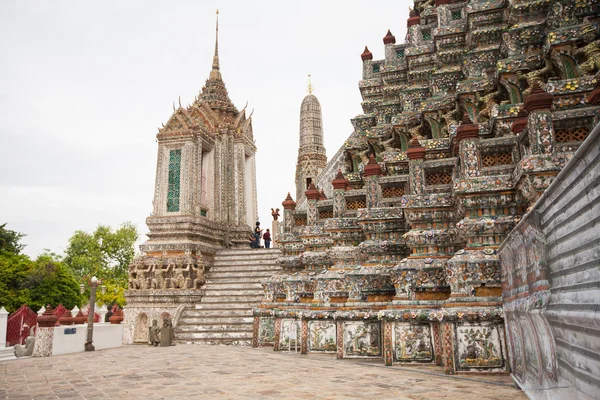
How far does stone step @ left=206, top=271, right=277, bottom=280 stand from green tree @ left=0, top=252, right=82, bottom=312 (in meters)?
16.6

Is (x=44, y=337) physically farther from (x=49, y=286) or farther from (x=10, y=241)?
(x=10, y=241)

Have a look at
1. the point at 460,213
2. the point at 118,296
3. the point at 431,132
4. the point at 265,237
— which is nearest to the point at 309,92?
the point at 265,237

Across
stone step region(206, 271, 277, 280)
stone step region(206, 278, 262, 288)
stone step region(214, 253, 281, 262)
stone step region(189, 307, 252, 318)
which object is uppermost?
stone step region(214, 253, 281, 262)

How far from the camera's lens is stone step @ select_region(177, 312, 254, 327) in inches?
531

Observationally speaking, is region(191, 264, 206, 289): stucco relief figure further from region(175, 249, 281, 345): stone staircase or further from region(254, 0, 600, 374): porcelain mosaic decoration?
region(254, 0, 600, 374): porcelain mosaic decoration

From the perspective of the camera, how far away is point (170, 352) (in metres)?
10.8

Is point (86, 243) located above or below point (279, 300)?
above

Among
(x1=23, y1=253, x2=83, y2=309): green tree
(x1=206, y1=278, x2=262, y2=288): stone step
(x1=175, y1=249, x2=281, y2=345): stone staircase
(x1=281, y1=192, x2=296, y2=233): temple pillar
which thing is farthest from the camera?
(x1=23, y1=253, x2=83, y2=309): green tree

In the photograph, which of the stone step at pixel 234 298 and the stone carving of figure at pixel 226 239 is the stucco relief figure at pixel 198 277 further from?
the stone carving of figure at pixel 226 239

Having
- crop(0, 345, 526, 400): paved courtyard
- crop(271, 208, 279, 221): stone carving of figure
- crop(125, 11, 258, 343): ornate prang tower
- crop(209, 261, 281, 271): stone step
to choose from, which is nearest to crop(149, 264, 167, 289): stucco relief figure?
crop(125, 11, 258, 343): ornate prang tower

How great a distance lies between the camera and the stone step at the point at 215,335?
42.5 feet

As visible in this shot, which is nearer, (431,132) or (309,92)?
(431,132)

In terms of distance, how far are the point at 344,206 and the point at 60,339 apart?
7.96 metres

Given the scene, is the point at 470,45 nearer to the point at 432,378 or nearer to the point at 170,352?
the point at 432,378
